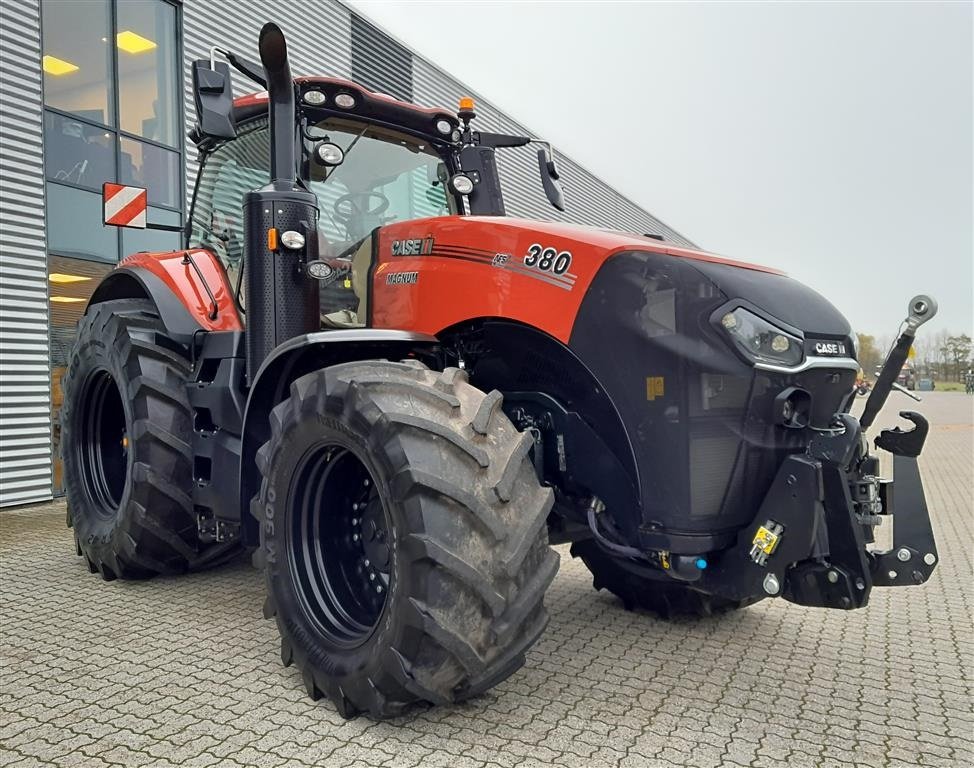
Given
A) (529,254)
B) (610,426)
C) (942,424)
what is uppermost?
(529,254)

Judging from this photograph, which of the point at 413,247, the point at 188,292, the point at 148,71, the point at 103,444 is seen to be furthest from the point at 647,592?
the point at 148,71

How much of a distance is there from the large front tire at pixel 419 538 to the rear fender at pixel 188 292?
1497 millimetres

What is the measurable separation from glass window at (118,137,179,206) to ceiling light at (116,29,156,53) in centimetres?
89

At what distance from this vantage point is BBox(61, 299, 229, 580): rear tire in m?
4.11

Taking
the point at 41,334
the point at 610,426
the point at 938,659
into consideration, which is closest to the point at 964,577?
the point at 938,659

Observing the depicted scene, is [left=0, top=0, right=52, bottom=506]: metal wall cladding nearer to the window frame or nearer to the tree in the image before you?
the window frame

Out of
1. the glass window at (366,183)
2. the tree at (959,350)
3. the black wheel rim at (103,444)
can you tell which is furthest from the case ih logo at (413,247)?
the tree at (959,350)

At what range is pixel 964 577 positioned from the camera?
5.05 metres

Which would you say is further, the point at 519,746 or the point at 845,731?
the point at 845,731

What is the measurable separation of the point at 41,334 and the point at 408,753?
609cm

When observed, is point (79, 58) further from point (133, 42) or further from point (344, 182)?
point (344, 182)

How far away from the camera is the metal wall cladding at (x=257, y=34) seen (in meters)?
8.38

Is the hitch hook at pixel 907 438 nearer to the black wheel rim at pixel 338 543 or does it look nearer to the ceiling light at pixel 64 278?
the black wheel rim at pixel 338 543

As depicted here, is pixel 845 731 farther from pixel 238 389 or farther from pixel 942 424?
pixel 942 424
